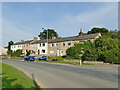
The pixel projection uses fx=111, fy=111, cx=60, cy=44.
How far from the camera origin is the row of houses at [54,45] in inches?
1420

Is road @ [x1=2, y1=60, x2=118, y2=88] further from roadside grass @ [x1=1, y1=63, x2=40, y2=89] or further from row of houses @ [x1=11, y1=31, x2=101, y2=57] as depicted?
row of houses @ [x1=11, y1=31, x2=101, y2=57]

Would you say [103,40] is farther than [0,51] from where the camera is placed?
No

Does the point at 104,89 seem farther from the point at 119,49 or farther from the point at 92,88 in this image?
the point at 119,49

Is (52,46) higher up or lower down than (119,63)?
higher up

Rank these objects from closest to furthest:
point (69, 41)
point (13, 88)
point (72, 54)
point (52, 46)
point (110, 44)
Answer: point (13, 88), point (110, 44), point (72, 54), point (69, 41), point (52, 46)

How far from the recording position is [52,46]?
43.5 metres

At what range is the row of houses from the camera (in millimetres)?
36075

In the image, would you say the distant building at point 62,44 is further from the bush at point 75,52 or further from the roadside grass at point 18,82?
the roadside grass at point 18,82

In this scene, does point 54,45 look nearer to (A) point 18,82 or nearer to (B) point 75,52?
(B) point 75,52

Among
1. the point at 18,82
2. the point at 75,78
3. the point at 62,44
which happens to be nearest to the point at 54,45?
the point at 62,44

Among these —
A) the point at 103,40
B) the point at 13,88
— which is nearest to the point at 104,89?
the point at 13,88

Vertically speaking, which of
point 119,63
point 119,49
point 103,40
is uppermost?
point 103,40

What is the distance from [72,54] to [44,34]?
59.9m

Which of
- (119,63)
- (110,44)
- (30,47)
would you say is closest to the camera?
(119,63)
